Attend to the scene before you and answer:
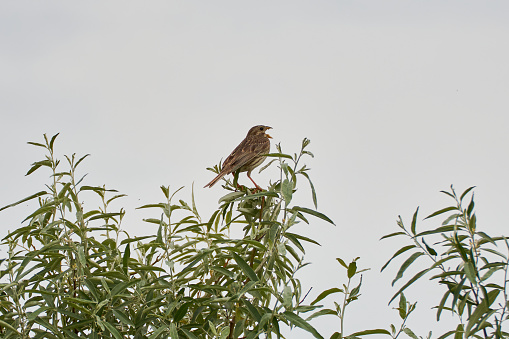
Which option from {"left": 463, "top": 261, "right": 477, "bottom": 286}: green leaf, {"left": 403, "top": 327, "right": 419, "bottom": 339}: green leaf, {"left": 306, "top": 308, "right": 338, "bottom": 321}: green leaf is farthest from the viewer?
{"left": 403, "top": 327, "right": 419, "bottom": 339}: green leaf

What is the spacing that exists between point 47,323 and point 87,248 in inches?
20.9

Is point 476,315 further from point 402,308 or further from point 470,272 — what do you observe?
point 402,308

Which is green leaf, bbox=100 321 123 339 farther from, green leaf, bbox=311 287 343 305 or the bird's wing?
the bird's wing

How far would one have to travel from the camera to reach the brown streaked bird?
769cm

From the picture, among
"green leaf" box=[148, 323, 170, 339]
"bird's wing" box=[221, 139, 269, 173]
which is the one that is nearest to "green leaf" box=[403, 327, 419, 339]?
"green leaf" box=[148, 323, 170, 339]

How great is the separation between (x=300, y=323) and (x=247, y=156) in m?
4.87

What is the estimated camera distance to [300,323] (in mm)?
3422

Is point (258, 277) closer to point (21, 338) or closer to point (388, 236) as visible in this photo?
point (388, 236)

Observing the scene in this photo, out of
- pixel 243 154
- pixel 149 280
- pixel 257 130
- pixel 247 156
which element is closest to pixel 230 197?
pixel 149 280

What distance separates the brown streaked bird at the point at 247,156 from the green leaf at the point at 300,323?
3.60 meters

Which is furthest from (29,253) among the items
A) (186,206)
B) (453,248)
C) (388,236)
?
(453,248)

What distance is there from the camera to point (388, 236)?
3572mm

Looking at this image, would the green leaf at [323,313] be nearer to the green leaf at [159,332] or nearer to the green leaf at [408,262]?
the green leaf at [408,262]

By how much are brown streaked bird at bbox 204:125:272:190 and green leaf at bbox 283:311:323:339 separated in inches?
142
